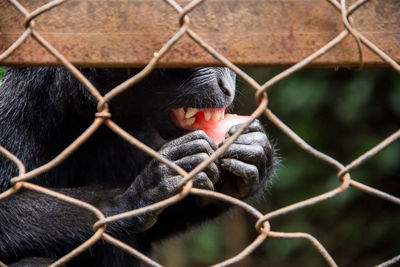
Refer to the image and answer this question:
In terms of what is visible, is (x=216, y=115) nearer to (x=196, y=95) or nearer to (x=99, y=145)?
(x=196, y=95)

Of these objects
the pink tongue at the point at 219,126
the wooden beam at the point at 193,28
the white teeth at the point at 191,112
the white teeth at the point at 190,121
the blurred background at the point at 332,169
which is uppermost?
the blurred background at the point at 332,169

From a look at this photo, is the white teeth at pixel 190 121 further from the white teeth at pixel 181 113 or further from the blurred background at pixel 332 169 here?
the blurred background at pixel 332 169

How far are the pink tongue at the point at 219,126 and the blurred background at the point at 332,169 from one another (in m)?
1.73

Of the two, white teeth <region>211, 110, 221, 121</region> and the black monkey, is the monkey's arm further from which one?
white teeth <region>211, 110, 221, 121</region>

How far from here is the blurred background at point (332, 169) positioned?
Result: 4086 millimetres

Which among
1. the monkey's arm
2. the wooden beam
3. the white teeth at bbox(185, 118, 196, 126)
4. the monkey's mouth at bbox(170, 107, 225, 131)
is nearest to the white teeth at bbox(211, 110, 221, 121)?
the monkey's mouth at bbox(170, 107, 225, 131)

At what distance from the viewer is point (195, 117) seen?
2.22 metres

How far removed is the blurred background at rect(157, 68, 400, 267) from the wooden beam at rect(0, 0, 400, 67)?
262cm

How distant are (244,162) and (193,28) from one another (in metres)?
0.82

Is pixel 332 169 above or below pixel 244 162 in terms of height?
above

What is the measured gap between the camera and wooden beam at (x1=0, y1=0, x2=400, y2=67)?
1.20m

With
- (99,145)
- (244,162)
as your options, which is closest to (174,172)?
(244,162)

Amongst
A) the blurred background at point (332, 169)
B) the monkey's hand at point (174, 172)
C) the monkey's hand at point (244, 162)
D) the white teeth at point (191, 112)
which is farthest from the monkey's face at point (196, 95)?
the blurred background at point (332, 169)

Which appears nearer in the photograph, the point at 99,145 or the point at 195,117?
the point at 195,117
